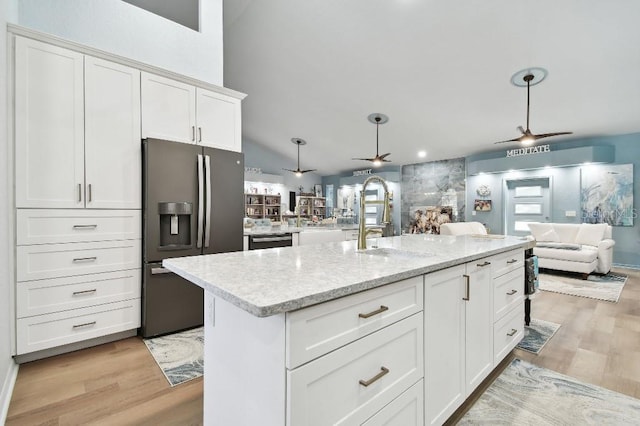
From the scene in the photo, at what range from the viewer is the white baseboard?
5.41ft

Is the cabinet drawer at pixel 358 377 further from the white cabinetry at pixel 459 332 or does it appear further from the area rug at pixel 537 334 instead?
the area rug at pixel 537 334

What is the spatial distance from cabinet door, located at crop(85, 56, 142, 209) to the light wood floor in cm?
121

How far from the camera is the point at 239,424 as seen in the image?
1098 mm

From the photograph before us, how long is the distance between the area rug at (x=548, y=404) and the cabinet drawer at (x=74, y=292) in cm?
269

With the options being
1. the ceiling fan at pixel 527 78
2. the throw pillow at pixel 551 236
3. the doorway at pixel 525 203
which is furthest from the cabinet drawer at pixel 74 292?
the doorway at pixel 525 203

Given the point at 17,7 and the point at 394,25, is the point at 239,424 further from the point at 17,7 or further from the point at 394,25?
the point at 394,25

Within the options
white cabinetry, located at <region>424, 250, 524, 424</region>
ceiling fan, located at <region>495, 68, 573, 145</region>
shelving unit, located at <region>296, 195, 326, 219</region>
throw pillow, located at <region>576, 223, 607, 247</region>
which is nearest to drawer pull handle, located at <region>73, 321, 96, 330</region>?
white cabinetry, located at <region>424, 250, 524, 424</region>

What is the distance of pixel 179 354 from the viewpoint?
7.78 ft

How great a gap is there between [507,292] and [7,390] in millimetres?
3288

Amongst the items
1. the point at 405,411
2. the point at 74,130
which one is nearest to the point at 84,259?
the point at 74,130

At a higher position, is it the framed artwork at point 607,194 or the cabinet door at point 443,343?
the framed artwork at point 607,194

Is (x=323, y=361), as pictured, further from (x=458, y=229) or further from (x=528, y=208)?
(x=528, y=208)

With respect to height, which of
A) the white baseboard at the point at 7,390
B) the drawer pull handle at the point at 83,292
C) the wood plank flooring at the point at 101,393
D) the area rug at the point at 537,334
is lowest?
the area rug at the point at 537,334

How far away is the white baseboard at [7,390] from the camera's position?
1.65m
